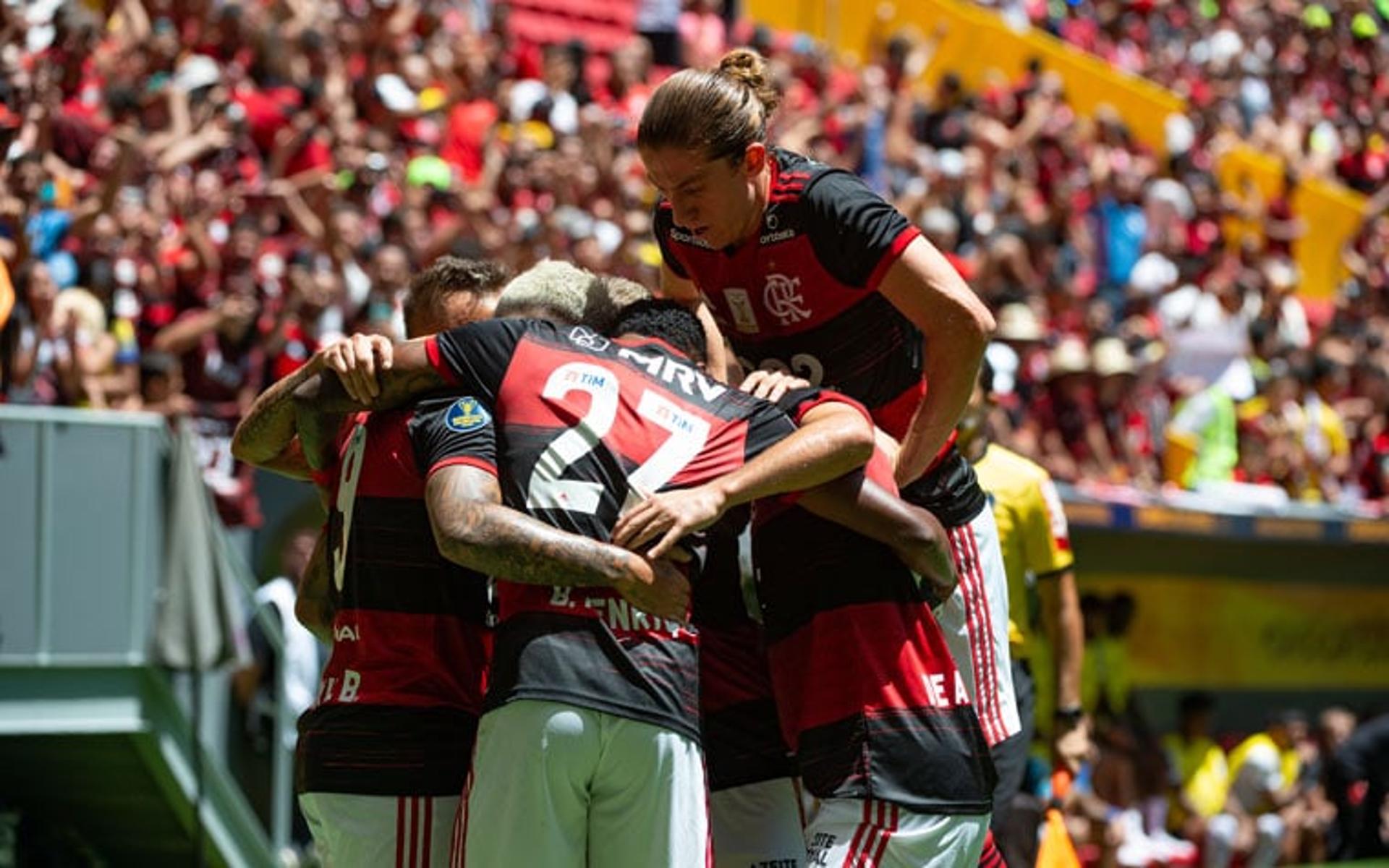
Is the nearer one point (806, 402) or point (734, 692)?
point (806, 402)

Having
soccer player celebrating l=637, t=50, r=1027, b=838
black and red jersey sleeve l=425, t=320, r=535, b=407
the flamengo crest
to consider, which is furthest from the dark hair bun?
black and red jersey sleeve l=425, t=320, r=535, b=407

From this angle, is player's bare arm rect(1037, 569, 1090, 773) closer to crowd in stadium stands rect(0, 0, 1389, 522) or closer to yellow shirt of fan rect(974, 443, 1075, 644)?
yellow shirt of fan rect(974, 443, 1075, 644)

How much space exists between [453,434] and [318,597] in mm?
894

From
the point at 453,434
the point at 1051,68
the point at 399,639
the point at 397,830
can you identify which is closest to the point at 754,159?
the point at 453,434

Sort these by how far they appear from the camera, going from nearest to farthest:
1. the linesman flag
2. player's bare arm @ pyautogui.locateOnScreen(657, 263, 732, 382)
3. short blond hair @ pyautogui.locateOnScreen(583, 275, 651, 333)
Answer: short blond hair @ pyautogui.locateOnScreen(583, 275, 651, 333)
player's bare arm @ pyautogui.locateOnScreen(657, 263, 732, 382)
the linesman flag

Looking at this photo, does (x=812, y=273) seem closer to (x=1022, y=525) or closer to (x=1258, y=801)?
(x=1022, y=525)

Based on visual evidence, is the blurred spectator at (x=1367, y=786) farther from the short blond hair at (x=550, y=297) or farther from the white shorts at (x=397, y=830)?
the white shorts at (x=397, y=830)

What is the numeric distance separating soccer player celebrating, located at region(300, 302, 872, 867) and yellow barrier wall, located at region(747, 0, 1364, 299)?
16487 mm

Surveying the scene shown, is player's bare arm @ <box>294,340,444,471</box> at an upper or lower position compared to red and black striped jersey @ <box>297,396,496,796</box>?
upper

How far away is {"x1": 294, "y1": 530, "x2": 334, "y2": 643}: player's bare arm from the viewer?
205 inches

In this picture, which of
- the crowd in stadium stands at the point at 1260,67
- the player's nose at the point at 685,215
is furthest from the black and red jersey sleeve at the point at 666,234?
the crowd in stadium stands at the point at 1260,67

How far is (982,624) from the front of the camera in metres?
5.70

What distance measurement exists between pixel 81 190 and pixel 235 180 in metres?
1.44

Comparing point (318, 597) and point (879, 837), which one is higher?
point (318, 597)
